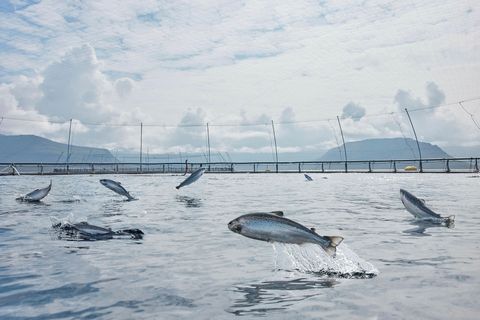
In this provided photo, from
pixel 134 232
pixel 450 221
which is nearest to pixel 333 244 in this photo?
pixel 134 232

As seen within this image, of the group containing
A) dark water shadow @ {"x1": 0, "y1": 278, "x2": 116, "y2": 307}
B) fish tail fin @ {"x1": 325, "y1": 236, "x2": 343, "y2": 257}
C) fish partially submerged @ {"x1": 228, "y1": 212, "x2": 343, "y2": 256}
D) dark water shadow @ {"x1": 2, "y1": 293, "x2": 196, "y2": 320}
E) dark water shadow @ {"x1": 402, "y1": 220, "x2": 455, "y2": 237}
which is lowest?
dark water shadow @ {"x1": 2, "y1": 293, "x2": 196, "y2": 320}

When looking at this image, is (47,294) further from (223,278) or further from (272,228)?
(272,228)

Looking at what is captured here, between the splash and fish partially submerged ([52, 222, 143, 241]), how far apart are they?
3.40m

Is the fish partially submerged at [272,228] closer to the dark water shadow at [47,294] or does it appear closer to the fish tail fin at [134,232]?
the dark water shadow at [47,294]

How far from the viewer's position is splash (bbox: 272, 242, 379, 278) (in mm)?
6016

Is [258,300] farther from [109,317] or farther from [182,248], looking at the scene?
[182,248]

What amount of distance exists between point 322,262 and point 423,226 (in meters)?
4.80

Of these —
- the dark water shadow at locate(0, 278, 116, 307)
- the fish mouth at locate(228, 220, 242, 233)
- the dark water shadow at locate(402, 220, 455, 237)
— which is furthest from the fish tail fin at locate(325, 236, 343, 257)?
the dark water shadow at locate(402, 220, 455, 237)

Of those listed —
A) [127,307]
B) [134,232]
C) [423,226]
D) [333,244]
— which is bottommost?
[127,307]

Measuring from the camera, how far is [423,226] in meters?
10.3

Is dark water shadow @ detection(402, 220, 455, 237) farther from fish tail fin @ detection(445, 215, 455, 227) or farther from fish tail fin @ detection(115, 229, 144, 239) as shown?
fish tail fin @ detection(115, 229, 144, 239)

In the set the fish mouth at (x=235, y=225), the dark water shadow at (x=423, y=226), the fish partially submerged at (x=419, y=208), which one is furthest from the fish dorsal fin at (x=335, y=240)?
the fish partially submerged at (x=419, y=208)

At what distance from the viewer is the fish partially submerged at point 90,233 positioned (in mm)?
8930

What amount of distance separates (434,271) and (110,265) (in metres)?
4.59
